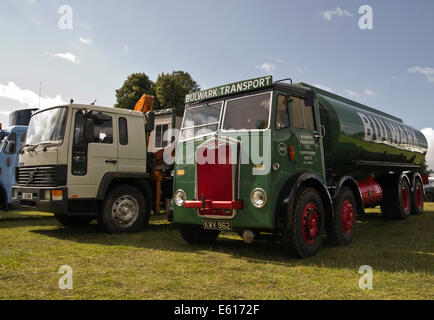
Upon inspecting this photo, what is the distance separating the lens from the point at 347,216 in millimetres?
7773

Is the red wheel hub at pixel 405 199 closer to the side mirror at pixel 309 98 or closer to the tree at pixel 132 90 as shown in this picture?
the side mirror at pixel 309 98

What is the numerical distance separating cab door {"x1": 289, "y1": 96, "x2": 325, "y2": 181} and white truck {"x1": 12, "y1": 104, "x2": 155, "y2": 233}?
4070 millimetres

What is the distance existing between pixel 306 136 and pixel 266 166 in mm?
1302

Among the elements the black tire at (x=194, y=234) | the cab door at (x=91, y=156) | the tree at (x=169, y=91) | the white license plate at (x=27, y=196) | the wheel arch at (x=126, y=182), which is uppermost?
the tree at (x=169, y=91)

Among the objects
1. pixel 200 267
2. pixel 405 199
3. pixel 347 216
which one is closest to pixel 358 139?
pixel 347 216

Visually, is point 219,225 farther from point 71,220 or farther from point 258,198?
point 71,220

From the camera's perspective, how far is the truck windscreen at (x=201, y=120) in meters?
6.85

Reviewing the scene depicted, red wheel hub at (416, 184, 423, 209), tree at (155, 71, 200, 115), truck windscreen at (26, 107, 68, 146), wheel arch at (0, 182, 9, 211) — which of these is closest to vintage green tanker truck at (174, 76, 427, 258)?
truck windscreen at (26, 107, 68, 146)

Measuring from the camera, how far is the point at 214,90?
23.0 feet

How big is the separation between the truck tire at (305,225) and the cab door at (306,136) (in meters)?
0.52

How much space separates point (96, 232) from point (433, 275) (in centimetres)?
686

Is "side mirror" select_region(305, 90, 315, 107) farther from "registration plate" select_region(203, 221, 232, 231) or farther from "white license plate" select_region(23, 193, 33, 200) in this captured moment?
"white license plate" select_region(23, 193, 33, 200)

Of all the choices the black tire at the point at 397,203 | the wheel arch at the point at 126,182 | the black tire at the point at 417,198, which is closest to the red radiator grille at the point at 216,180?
the wheel arch at the point at 126,182
